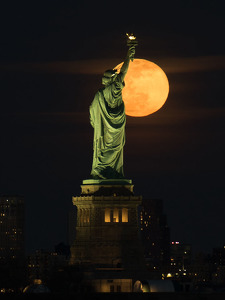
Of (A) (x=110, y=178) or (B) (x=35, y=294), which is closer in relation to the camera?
(B) (x=35, y=294)

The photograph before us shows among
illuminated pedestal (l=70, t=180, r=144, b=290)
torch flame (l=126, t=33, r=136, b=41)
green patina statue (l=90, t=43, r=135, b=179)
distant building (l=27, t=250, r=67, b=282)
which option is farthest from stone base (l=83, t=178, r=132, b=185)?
torch flame (l=126, t=33, r=136, b=41)

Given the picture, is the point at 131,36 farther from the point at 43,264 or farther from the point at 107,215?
the point at 43,264

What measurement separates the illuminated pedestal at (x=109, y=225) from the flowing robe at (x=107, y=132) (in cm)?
112

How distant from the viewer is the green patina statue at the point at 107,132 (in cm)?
13300

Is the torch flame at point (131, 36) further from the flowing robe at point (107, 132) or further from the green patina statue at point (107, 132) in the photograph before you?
the flowing robe at point (107, 132)

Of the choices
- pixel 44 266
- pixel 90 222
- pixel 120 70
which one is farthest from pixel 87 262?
pixel 44 266

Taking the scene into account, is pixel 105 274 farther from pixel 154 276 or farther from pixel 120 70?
pixel 120 70

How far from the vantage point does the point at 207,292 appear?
128 meters

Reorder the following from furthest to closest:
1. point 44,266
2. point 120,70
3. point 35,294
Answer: point 44,266 < point 120,70 < point 35,294

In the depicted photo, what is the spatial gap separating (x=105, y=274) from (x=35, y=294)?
7601 mm

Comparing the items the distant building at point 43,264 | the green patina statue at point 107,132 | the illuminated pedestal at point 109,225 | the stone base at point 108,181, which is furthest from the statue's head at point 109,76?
the distant building at point 43,264

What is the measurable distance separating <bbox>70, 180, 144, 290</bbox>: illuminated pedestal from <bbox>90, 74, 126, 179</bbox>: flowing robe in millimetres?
1121

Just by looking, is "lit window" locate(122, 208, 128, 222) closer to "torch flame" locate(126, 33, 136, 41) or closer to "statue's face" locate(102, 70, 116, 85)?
"statue's face" locate(102, 70, 116, 85)

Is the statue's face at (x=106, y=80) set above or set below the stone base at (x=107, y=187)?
above
